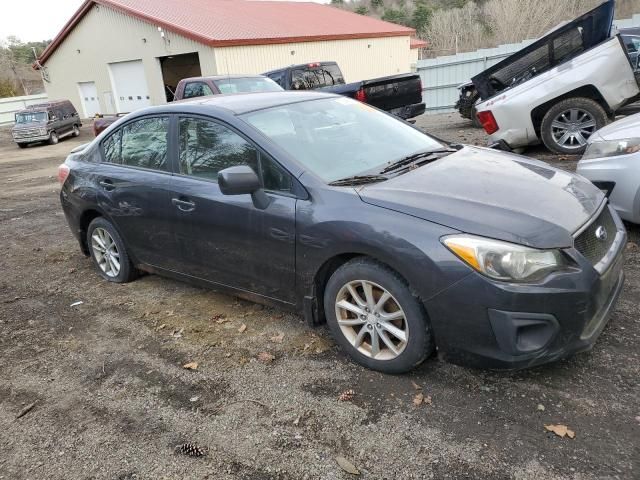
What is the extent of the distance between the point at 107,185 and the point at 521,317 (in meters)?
3.60

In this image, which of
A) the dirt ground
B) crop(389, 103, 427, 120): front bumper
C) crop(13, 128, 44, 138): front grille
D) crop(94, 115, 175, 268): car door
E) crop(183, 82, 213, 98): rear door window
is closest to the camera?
the dirt ground

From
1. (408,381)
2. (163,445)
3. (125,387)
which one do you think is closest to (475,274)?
(408,381)

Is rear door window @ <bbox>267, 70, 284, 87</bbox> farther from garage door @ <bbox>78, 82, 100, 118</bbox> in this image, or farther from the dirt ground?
garage door @ <bbox>78, 82, 100, 118</bbox>

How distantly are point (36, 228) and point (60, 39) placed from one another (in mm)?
28498

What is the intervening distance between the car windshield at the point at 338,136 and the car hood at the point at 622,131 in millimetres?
1781

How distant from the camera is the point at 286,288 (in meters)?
3.48

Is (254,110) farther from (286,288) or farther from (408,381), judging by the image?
(408,381)

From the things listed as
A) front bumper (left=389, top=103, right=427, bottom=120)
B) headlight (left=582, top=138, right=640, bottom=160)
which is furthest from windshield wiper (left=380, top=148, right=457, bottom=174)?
front bumper (left=389, top=103, right=427, bottom=120)

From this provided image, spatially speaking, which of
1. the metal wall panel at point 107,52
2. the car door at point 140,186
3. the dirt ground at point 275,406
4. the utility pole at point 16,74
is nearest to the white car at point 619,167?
the dirt ground at point 275,406

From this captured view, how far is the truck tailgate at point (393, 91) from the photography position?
400 inches

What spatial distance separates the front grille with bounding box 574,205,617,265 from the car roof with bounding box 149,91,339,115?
2.27m

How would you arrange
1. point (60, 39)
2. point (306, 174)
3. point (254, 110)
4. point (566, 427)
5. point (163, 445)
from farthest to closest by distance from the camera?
point (60, 39), point (254, 110), point (306, 174), point (163, 445), point (566, 427)

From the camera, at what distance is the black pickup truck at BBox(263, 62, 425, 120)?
10.2 metres

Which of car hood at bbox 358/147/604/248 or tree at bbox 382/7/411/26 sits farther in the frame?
tree at bbox 382/7/411/26
